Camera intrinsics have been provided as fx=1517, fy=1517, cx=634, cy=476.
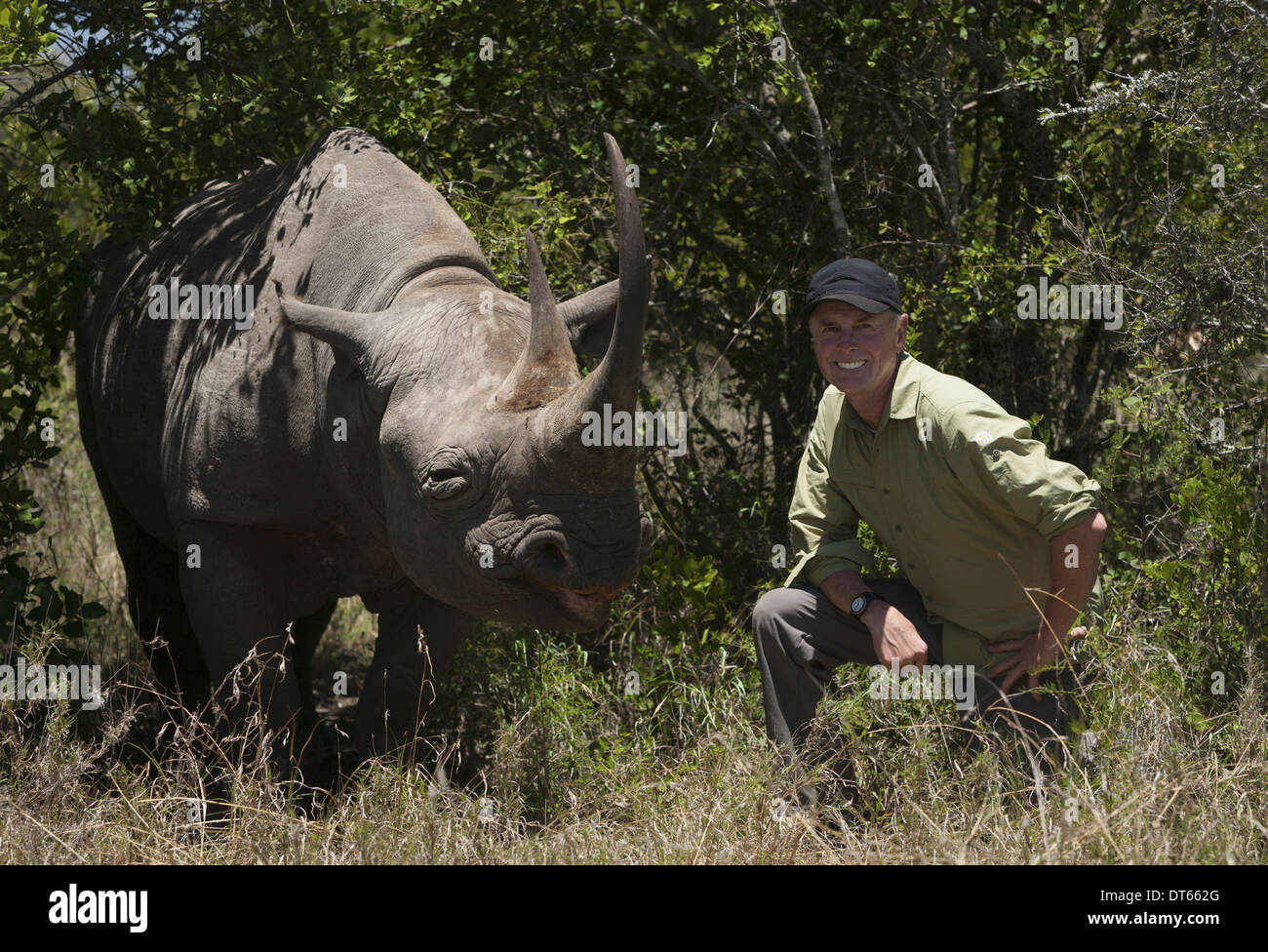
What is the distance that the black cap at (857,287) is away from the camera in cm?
450

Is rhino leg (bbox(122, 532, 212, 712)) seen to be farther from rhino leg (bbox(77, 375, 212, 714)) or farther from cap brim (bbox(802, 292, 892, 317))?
cap brim (bbox(802, 292, 892, 317))

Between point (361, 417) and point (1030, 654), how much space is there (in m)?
2.30

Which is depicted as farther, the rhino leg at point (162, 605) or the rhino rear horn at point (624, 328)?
the rhino leg at point (162, 605)

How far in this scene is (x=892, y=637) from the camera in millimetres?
4590

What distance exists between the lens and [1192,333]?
610 centimetres

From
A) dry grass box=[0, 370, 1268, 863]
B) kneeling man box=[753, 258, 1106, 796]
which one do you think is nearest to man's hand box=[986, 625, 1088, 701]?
kneeling man box=[753, 258, 1106, 796]

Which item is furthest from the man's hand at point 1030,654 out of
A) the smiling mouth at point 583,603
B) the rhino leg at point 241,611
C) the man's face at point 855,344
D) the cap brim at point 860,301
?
the rhino leg at point 241,611

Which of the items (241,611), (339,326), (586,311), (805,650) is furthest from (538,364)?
(241,611)

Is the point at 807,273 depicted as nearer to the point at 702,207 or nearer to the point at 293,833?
the point at 702,207

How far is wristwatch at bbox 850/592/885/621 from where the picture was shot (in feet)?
15.4

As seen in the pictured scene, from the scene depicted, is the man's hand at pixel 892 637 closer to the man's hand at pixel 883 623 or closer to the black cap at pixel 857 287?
the man's hand at pixel 883 623

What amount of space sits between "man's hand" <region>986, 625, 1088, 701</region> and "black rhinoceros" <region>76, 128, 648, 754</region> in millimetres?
1219

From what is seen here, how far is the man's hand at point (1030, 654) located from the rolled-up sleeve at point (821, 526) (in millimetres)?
505

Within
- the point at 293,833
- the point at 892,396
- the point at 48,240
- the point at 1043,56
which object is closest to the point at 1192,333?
the point at 1043,56
